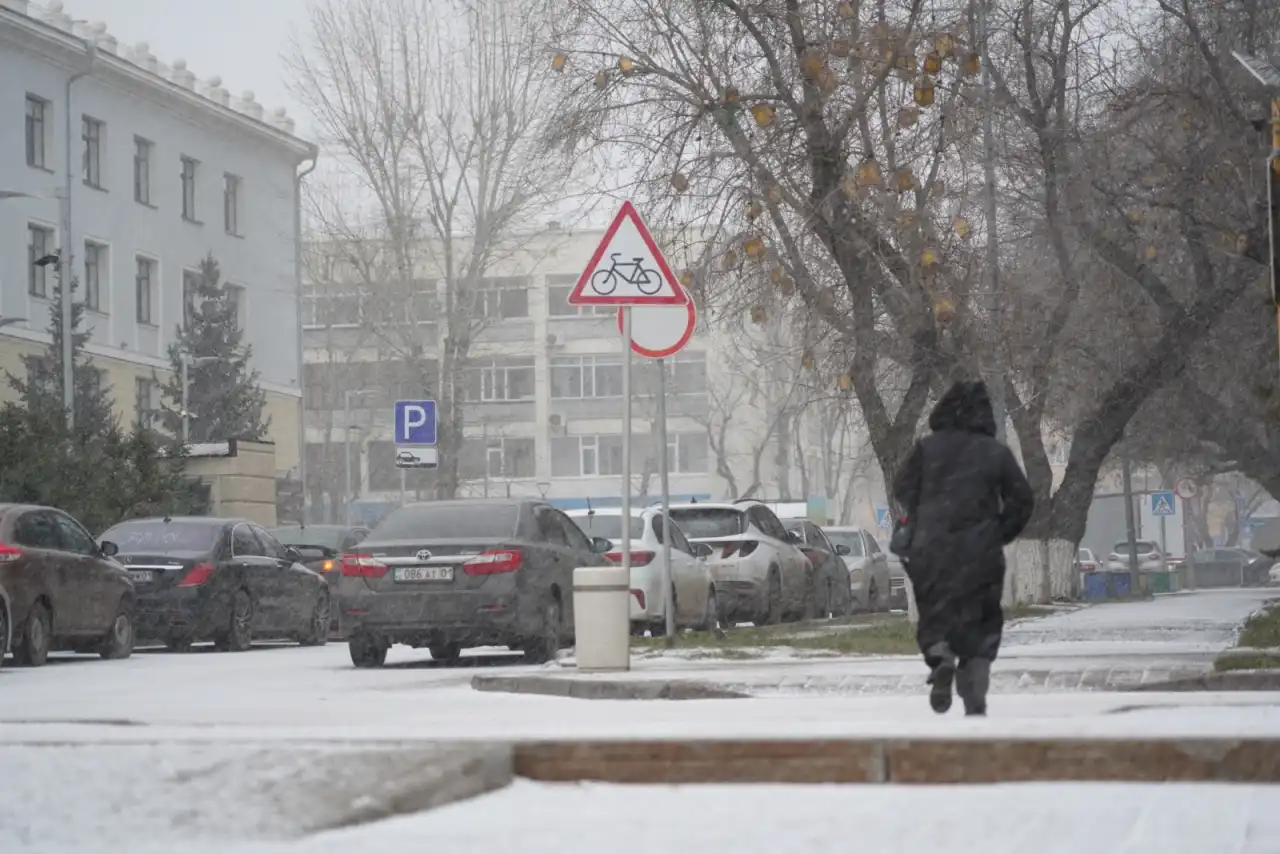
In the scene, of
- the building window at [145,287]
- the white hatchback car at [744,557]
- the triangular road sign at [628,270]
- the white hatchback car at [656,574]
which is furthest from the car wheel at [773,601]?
the building window at [145,287]

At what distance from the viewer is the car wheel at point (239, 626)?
84.4ft

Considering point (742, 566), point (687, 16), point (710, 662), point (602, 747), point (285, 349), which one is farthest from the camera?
point (285, 349)

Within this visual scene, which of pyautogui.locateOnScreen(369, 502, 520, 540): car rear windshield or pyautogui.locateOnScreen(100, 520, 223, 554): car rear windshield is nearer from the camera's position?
pyautogui.locateOnScreen(369, 502, 520, 540): car rear windshield

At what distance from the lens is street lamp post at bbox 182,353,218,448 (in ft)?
182

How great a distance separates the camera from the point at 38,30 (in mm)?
51156

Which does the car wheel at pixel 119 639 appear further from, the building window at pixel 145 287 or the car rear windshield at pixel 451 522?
the building window at pixel 145 287

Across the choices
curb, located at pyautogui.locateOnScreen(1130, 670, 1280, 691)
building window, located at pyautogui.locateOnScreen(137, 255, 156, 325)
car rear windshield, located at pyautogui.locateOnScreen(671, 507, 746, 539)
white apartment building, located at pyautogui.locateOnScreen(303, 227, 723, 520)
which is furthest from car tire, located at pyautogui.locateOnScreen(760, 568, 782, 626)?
white apartment building, located at pyautogui.locateOnScreen(303, 227, 723, 520)

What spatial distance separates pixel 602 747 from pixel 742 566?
1942cm

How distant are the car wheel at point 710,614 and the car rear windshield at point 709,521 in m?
3.09

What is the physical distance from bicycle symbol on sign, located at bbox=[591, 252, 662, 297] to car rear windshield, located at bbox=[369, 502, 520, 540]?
170 inches

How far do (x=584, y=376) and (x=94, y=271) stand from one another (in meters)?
45.1

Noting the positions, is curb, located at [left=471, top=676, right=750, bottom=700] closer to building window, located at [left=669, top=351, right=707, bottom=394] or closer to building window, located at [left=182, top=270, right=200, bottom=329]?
→ building window, located at [left=182, top=270, right=200, bottom=329]

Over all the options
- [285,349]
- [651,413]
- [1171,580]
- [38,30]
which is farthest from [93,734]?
[651,413]

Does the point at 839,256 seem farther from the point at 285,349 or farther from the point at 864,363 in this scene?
the point at 285,349
